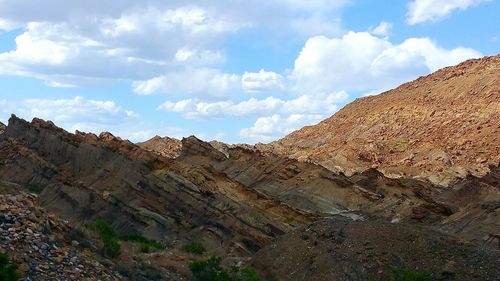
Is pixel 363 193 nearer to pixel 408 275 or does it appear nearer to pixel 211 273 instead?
pixel 408 275

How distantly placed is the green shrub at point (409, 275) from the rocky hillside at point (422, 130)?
121 ft

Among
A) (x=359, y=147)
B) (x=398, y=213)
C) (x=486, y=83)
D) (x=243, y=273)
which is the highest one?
(x=486, y=83)

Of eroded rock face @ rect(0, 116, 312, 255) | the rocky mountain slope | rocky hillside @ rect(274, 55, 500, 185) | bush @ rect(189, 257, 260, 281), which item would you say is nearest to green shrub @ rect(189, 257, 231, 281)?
bush @ rect(189, 257, 260, 281)

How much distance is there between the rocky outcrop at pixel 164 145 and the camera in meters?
70.1

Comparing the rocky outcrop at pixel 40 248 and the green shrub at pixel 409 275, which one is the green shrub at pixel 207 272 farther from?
the green shrub at pixel 409 275

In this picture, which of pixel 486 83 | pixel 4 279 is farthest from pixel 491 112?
pixel 4 279

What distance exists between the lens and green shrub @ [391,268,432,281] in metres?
18.2

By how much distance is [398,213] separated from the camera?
33.9m

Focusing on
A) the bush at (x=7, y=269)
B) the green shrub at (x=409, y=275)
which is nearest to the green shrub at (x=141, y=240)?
the green shrub at (x=409, y=275)

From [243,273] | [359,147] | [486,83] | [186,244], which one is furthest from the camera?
[486,83]

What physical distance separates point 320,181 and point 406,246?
2063 cm

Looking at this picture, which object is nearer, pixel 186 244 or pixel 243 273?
pixel 243 273

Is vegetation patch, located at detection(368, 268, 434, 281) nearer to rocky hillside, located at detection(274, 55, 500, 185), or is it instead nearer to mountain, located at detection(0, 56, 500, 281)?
mountain, located at detection(0, 56, 500, 281)

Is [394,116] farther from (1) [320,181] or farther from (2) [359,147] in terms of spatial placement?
(1) [320,181]
